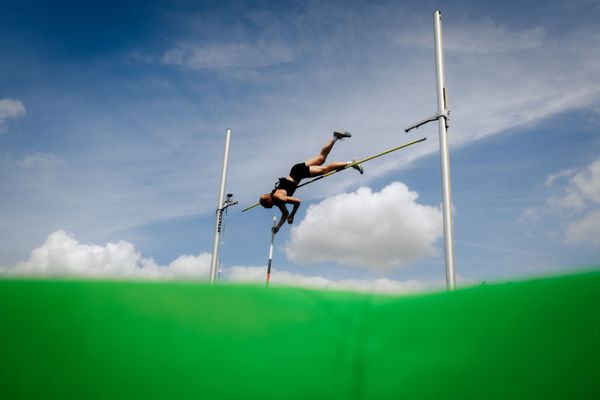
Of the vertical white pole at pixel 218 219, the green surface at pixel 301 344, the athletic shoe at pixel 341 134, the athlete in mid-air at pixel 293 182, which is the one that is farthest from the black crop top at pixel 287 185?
the green surface at pixel 301 344

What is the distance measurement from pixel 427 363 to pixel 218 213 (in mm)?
8827

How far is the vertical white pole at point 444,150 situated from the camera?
433 cm

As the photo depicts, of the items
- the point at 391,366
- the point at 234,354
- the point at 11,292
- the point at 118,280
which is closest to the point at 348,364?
the point at 391,366

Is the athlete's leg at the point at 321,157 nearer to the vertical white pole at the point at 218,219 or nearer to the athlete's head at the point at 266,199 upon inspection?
the athlete's head at the point at 266,199

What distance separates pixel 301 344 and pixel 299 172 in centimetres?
561

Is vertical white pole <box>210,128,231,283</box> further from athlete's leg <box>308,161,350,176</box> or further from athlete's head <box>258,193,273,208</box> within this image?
athlete's leg <box>308,161,350,176</box>

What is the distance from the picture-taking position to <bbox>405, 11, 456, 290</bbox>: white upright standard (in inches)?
171

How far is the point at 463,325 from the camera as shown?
3.00ft

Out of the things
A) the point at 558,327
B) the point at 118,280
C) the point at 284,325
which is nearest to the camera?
the point at 558,327

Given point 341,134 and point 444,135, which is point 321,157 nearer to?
Result: point 341,134

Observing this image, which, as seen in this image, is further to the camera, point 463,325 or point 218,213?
point 218,213

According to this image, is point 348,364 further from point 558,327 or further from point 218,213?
point 218,213

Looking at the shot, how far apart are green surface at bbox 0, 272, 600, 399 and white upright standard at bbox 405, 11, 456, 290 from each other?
11.7 feet

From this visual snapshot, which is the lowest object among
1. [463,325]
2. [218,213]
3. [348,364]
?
[348,364]
